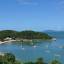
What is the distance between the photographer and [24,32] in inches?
2857

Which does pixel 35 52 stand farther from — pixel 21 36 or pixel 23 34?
pixel 23 34

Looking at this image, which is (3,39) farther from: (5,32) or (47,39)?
(47,39)

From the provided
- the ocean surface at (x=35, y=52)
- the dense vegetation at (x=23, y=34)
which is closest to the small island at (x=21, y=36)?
the dense vegetation at (x=23, y=34)

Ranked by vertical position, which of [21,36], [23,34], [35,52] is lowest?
[35,52]

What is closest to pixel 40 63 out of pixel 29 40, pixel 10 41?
pixel 10 41

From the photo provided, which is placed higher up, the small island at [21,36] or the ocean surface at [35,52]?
the small island at [21,36]

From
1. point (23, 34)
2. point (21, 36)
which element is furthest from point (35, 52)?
point (23, 34)

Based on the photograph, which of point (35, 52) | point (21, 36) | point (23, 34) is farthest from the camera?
point (23, 34)

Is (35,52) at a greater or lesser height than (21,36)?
lesser

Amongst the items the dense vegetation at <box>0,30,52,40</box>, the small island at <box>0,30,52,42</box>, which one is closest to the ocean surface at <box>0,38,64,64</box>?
the small island at <box>0,30,52,42</box>

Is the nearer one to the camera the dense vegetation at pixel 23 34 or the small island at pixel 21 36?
the small island at pixel 21 36

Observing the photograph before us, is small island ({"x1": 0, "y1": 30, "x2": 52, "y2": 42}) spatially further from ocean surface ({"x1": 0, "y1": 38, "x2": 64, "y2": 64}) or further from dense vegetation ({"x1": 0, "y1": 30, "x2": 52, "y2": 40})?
ocean surface ({"x1": 0, "y1": 38, "x2": 64, "y2": 64})

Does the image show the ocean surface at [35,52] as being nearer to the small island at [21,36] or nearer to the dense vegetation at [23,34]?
the small island at [21,36]

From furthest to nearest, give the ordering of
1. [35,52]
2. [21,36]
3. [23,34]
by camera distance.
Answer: [23,34] < [21,36] < [35,52]
